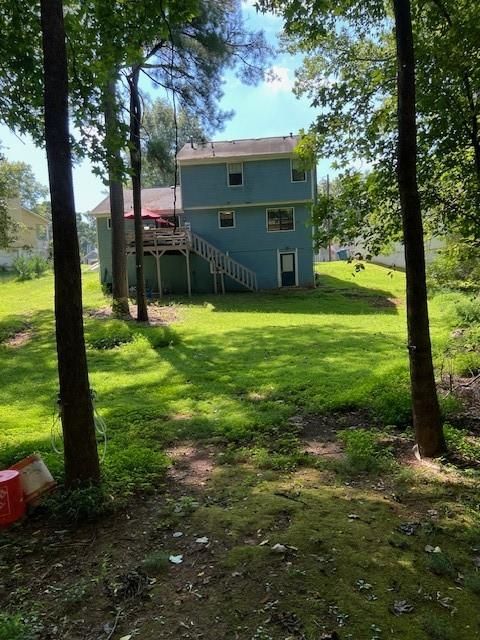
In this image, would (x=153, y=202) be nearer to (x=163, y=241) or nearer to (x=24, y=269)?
(x=163, y=241)

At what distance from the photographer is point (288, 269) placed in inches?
932

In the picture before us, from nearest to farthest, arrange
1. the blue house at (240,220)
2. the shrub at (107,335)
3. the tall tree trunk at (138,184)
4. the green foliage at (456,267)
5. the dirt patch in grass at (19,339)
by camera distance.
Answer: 1. the green foliage at (456,267)
2. the shrub at (107,335)
3. the dirt patch in grass at (19,339)
4. the tall tree trunk at (138,184)
5. the blue house at (240,220)

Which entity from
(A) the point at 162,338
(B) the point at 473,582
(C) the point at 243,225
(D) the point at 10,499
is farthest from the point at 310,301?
(B) the point at 473,582

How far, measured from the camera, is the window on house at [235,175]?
23156 mm

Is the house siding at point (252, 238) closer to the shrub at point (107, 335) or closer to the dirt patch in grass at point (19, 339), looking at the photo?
the shrub at point (107, 335)

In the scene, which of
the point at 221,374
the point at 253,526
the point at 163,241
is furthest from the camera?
the point at 163,241

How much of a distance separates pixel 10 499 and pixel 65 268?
5.65 feet

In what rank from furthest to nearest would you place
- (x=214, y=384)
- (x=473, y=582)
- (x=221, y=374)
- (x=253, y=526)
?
(x=221, y=374) → (x=214, y=384) → (x=253, y=526) → (x=473, y=582)

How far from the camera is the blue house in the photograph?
2289cm

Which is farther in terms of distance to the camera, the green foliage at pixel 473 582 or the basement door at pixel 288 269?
the basement door at pixel 288 269

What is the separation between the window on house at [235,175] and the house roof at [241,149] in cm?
53

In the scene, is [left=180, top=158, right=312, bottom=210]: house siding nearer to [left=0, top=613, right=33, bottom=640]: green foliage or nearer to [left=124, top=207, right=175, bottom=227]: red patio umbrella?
[left=124, top=207, right=175, bottom=227]: red patio umbrella

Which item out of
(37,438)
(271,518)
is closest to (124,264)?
(37,438)

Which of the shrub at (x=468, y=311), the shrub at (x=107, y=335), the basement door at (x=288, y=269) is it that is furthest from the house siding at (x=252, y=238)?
the shrub at (x=468, y=311)
